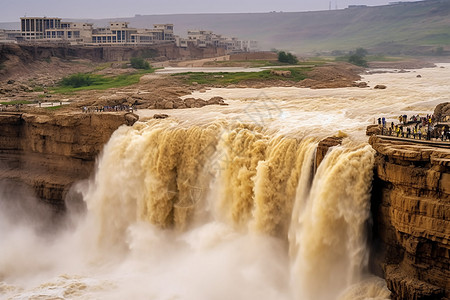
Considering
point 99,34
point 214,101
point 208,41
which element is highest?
point 99,34

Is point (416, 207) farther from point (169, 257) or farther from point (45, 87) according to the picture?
point (45, 87)

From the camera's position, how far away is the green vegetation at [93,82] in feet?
213

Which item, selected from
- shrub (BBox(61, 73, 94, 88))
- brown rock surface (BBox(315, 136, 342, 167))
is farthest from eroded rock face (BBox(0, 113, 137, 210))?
shrub (BBox(61, 73, 94, 88))

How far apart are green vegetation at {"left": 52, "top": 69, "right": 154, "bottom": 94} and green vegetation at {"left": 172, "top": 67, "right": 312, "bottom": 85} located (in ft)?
18.1

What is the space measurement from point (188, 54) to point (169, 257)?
83689mm

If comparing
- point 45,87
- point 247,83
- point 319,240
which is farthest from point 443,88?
point 45,87

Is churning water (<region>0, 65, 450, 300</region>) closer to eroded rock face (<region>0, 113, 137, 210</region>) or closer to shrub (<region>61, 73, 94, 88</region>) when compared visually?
eroded rock face (<region>0, 113, 137, 210</region>)

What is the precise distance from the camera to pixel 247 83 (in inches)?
2456

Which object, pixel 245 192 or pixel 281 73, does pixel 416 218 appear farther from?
pixel 281 73

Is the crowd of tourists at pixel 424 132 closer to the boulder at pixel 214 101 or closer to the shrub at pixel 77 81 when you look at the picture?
the boulder at pixel 214 101

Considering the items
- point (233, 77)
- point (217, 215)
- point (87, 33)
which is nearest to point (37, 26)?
point (87, 33)

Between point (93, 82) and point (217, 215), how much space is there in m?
41.2

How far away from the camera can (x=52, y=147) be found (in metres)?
42.0

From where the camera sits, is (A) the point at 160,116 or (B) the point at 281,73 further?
(B) the point at 281,73
